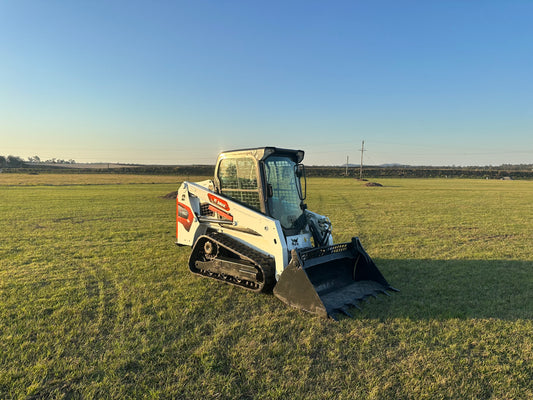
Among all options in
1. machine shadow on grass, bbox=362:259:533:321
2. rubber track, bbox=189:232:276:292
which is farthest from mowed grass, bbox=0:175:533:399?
rubber track, bbox=189:232:276:292

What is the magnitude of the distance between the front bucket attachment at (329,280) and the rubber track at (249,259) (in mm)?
323

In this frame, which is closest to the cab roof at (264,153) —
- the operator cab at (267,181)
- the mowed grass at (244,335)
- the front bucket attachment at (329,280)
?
the operator cab at (267,181)

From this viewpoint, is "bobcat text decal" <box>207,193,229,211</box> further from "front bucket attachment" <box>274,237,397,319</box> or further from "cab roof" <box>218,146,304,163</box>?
"front bucket attachment" <box>274,237,397,319</box>

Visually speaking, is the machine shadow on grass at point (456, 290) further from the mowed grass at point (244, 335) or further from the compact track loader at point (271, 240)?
the compact track loader at point (271, 240)

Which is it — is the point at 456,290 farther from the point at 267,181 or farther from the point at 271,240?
the point at 267,181

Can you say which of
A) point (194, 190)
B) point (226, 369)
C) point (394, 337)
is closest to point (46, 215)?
point (194, 190)

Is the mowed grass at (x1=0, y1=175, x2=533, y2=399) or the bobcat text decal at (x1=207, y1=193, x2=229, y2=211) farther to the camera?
the bobcat text decal at (x1=207, y1=193, x2=229, y2=211)

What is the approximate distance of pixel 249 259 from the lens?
5.54m

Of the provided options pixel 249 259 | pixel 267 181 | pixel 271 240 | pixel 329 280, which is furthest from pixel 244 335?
pixel 267 181

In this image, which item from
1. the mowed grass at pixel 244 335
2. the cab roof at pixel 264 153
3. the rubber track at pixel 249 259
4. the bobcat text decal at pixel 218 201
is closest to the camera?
the mowed grass at pixel 244 335

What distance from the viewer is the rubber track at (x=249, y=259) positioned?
5.42 metres

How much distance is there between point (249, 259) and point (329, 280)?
1.49 m

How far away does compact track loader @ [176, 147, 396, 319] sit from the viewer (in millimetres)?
5207

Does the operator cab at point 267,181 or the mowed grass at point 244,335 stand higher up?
the operator cab at point 267,181
